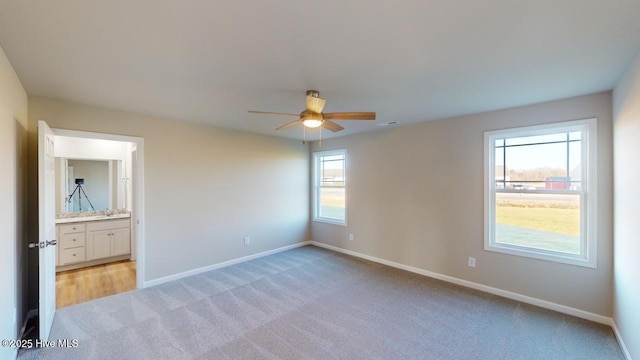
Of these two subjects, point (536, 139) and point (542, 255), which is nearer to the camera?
point (542, 255)


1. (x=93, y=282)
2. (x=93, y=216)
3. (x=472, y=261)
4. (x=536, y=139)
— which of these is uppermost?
(x=536, y=139)

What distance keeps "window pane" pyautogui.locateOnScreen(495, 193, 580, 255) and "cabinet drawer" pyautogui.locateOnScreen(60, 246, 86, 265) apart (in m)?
6.48

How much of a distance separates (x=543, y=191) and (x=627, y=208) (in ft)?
3.11

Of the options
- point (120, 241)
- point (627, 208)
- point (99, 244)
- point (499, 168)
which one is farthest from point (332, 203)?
point (99, 244)

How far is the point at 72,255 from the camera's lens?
4340 mm

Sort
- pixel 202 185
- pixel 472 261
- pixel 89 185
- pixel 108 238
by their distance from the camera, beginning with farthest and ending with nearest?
1. pixel 89 185
2. pixel 108 238
3. pixel 202 185
4. pixel 472 261

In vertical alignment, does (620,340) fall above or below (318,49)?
below

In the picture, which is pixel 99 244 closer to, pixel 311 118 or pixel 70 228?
pixel 70 228

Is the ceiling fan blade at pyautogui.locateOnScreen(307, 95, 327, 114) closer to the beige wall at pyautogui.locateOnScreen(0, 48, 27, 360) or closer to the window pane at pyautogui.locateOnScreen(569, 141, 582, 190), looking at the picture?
the beige wall at pyautogui.locateOnScreen(0, 48, 27, 360)

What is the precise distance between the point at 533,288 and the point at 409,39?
10.9 feet

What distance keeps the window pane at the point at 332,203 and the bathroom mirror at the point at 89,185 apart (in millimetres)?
4017

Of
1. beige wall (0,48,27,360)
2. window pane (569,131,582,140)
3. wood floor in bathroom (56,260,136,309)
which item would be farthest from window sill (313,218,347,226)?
beige wall (0,48,27,360)

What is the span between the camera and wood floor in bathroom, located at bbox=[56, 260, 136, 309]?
3383mm

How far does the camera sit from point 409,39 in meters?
1.76
